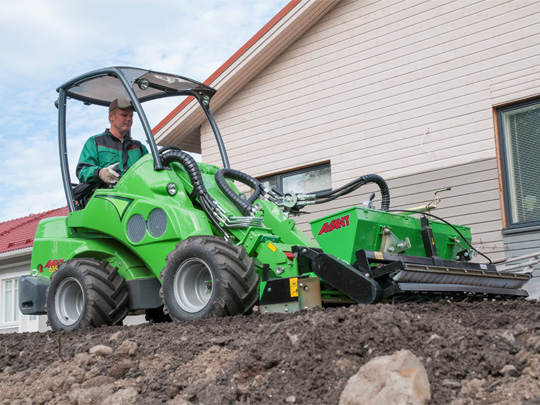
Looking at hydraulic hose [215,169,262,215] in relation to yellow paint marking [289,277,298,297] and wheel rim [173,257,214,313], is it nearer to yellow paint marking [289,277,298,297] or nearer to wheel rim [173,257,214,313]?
wheel rim [173,257,214,313]

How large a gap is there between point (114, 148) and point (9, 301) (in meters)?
10.7

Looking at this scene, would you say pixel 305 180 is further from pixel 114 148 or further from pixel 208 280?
pixel 208 280

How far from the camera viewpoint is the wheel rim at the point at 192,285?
5457mm

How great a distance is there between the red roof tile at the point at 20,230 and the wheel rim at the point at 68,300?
359 inches

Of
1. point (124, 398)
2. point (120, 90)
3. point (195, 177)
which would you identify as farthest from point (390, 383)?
point (120, 90)

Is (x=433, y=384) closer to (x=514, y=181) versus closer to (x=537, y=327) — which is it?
(x=537, y=327)

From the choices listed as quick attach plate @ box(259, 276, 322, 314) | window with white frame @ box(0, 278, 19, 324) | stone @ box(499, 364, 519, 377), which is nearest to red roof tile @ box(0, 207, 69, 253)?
window with white frame @ box(0, 278, 19, 324)

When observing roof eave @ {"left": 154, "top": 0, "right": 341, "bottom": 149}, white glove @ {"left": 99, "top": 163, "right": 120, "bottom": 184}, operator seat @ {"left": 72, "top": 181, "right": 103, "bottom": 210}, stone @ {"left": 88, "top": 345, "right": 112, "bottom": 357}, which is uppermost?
roof eave @ {"left": 154, "top": 0, "right": 341, "bottom": 149}

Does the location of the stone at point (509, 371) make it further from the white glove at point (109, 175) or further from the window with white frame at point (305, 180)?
the window with white frame at point (305, 180)

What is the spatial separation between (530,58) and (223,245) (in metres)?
5.80

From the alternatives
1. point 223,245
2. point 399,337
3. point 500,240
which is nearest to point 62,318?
point 223,245

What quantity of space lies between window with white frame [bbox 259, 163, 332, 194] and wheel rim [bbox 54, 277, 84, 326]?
5.26 meters

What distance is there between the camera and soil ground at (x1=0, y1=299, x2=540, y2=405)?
2.97 meters

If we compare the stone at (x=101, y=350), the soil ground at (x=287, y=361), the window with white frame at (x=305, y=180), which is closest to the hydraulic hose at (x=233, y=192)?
the soil ground at (x=287, y=361)
